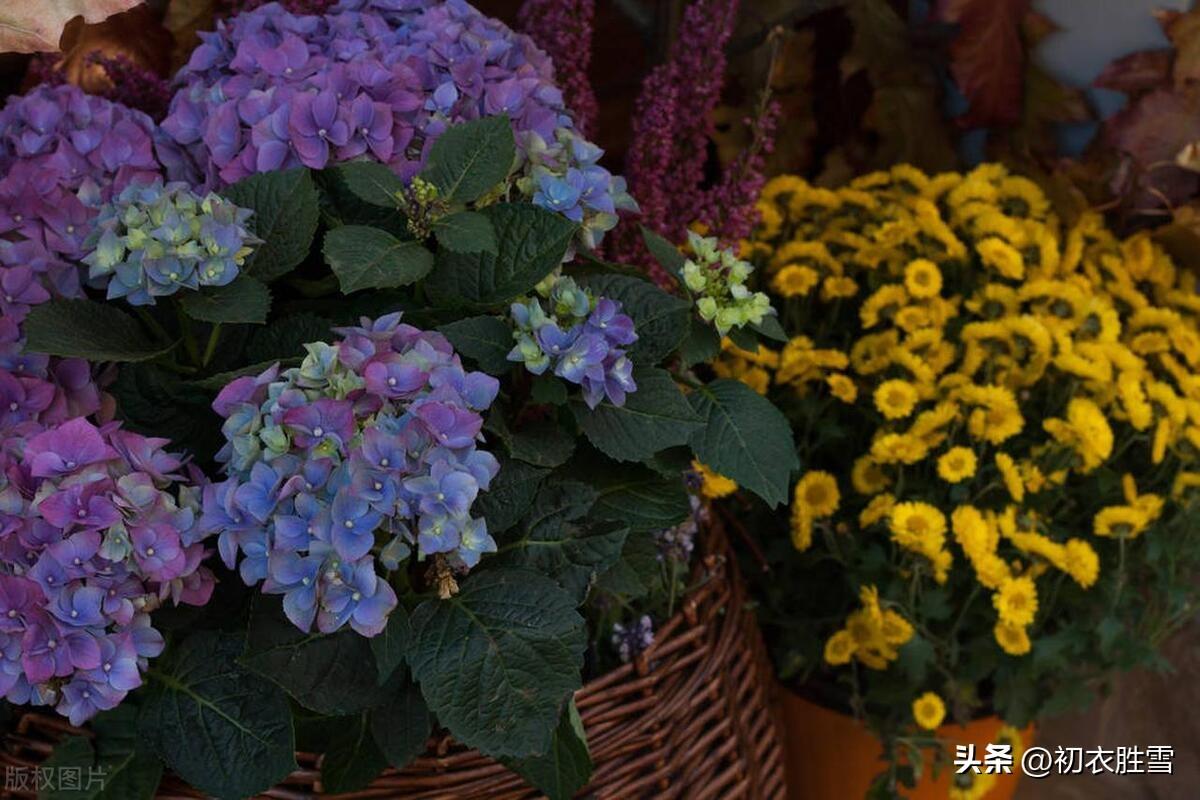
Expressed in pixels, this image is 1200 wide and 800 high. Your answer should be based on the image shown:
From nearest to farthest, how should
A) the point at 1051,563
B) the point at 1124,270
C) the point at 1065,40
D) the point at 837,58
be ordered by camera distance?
the point at 1051,563
the point at 1124,270
the point at 1065,40
the point at 837,58

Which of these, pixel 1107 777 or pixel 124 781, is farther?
pixel 1107 777

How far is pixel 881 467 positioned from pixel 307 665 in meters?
0.68

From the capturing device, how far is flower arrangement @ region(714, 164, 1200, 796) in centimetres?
112

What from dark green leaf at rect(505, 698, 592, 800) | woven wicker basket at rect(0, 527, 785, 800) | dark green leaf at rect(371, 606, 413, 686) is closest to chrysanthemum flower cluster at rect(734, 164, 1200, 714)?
woven wicker basket at rect(0, 527, 785, 800)

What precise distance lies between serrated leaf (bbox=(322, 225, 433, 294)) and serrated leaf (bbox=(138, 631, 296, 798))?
206 millimetres

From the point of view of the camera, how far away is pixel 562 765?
71cm

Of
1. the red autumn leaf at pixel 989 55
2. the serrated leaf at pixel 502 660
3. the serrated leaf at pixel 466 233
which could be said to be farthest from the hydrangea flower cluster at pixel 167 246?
the red autumn leaf at pixel 989 55

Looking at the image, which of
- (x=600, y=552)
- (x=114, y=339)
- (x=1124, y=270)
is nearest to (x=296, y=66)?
(x=114, y=339)

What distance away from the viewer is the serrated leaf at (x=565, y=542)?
0.69 meters

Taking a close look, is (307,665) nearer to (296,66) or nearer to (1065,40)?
(296,66)

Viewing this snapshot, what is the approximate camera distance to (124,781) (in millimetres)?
711

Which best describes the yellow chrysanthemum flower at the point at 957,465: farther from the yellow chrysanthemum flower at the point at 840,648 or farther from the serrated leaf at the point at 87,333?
the serrated leaf at the point at 87,333

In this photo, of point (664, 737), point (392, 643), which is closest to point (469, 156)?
point (392, 643)

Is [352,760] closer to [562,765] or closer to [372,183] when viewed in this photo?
[562,765]
